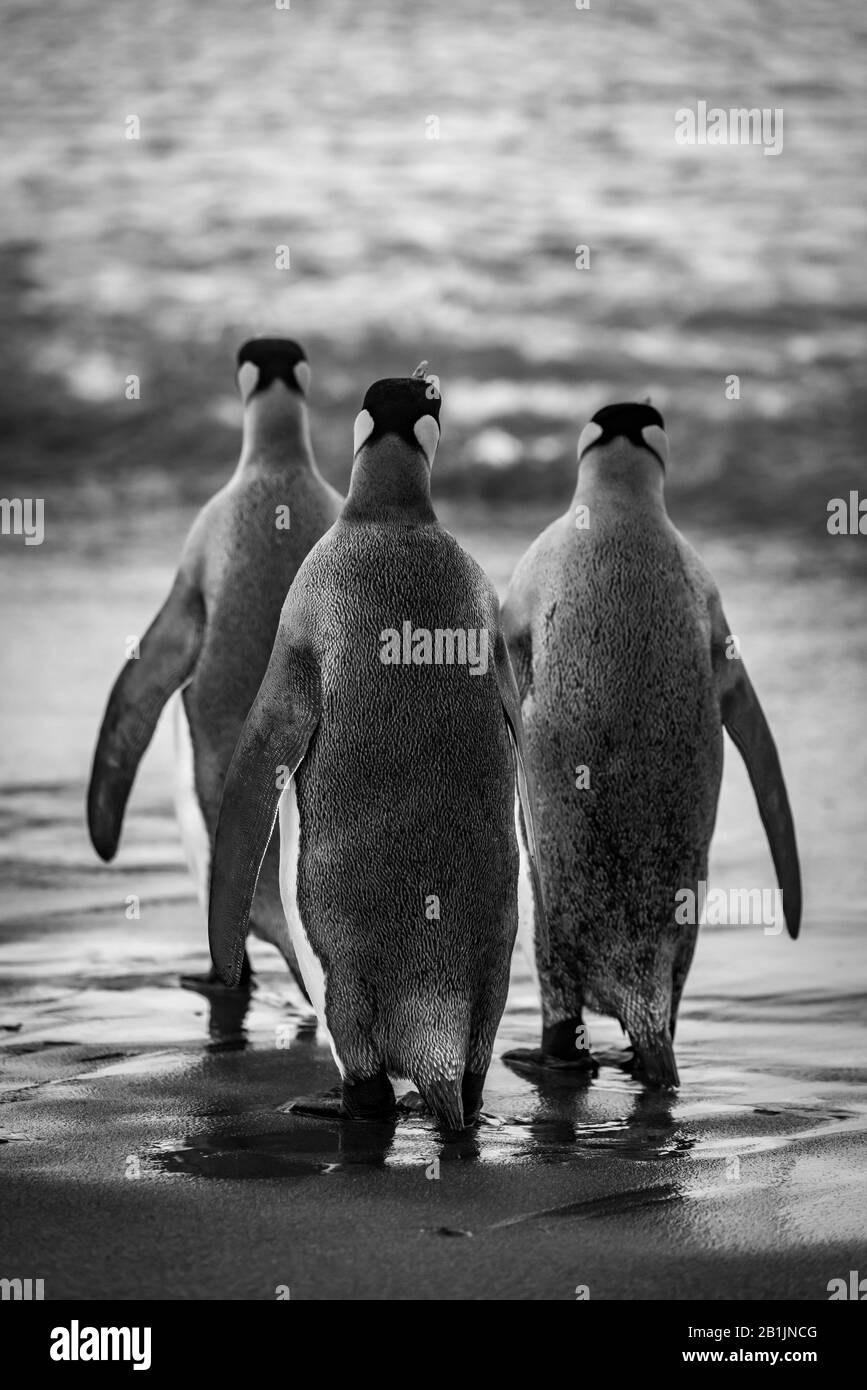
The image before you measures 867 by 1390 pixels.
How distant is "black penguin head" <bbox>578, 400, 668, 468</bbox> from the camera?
13.9 feet

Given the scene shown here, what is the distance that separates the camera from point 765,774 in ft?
14.0

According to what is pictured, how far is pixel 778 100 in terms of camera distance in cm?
1820

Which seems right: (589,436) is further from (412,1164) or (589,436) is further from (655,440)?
(412,1164)

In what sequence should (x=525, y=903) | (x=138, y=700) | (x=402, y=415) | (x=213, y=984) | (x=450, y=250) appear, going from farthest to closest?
(x=450, y=250)
(x=138, y=700)
(x=213, y=984)
(x=525, y=903)
(x=402, y=415)

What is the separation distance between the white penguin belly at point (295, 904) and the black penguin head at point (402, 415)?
2.20 ft

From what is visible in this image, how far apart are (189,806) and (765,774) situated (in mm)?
1395

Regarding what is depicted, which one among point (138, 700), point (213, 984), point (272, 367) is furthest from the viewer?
point (272, 367)

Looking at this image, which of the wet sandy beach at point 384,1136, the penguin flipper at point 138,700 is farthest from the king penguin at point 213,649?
the wet sandy beach at point 384,1136

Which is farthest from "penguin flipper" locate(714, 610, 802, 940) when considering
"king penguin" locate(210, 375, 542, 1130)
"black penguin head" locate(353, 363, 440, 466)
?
"black penguin head" locate(353, 363, 440, 466)

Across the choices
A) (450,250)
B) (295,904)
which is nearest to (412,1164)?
(295,904)

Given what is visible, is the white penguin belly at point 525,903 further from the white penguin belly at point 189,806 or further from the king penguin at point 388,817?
the white penguin belly at point 189,806
